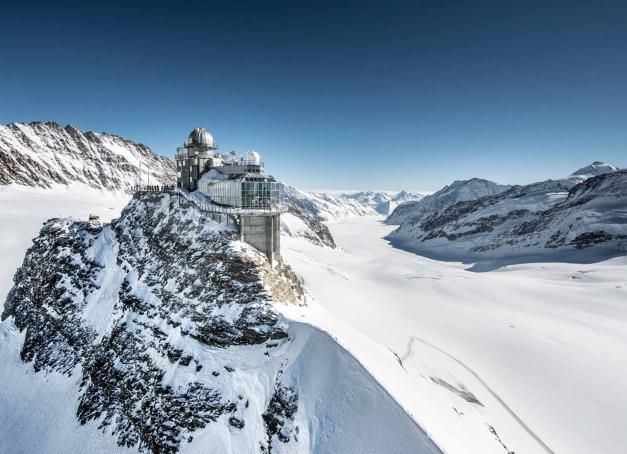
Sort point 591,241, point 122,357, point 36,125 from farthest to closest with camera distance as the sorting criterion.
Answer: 1. point 36,125
2. point 591,241
3. point 122,357

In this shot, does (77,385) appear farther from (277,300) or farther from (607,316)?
(607,316)

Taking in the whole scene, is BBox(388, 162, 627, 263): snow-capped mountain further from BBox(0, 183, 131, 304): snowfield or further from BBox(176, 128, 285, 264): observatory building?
BBox(0, 183, 131, 304): snowfield

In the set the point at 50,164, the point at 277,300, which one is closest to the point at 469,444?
the point at 277,300

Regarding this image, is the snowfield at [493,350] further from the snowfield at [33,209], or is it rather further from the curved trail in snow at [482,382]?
the snowfield at [33,209]

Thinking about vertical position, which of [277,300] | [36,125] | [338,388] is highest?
[36,125]

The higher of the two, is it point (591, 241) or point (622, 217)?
point (622, 217)

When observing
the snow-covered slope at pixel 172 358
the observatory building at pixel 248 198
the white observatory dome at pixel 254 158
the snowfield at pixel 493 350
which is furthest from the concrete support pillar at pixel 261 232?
the white observatory dome at pixel 254 158

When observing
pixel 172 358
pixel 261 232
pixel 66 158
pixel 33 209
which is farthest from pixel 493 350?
pixel 66 158
